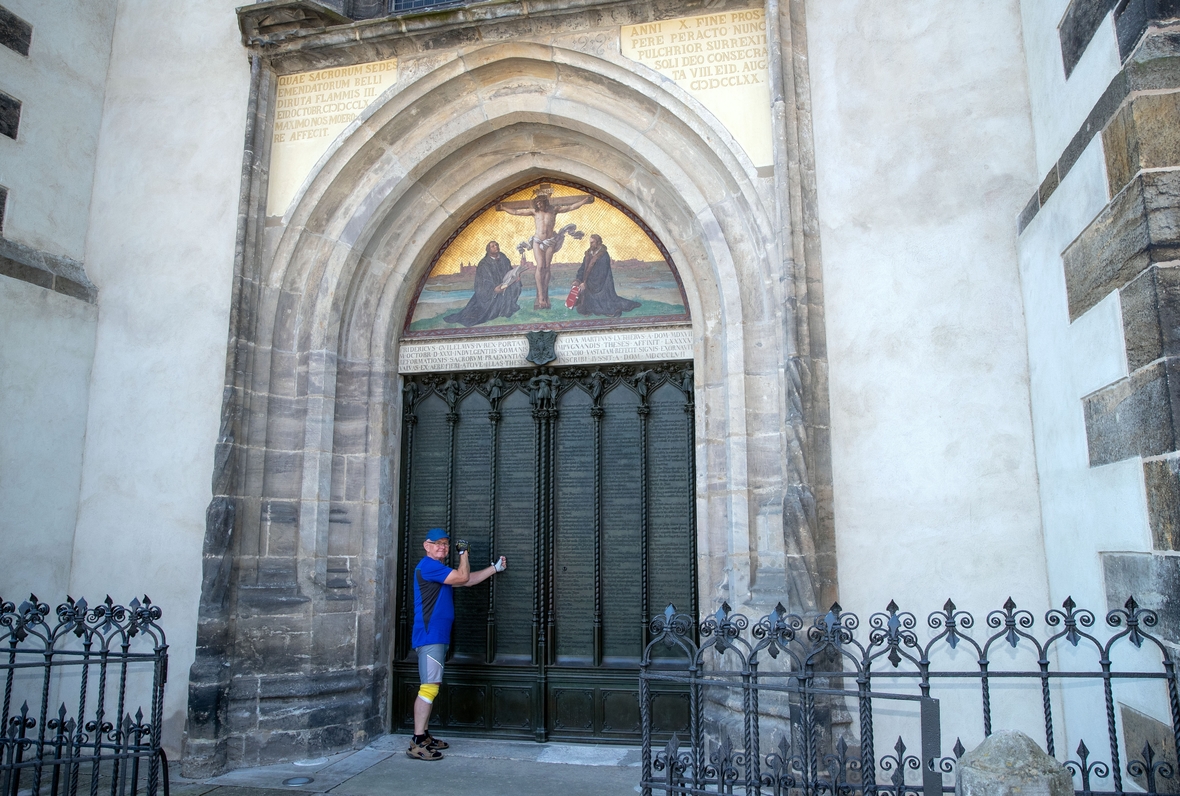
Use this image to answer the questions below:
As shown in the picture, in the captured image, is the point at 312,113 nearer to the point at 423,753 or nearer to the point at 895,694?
the point at 423,753

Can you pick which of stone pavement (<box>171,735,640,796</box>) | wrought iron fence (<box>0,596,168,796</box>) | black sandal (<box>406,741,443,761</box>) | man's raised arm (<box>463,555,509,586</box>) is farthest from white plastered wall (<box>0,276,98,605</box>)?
man's raised arm (<box>463,555,509,586</box>)

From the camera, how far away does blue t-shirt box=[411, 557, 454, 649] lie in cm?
583

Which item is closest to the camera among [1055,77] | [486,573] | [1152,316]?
[1152,316]

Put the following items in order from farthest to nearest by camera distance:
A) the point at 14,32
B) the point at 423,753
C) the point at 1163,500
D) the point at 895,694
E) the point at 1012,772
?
the point at 14,32
the point at 423,753
the point at 1163,500
the point at 895,694
the point at 1012,772

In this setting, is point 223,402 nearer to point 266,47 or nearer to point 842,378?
point 266,47

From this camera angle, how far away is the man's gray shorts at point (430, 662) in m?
5.78

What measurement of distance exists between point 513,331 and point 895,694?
4.08 metres

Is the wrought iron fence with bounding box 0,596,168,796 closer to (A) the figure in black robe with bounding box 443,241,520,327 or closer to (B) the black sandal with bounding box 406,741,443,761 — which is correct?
(B) the black sandal with bounding box 406,741,443,761

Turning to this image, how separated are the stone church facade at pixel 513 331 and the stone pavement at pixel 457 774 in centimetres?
29

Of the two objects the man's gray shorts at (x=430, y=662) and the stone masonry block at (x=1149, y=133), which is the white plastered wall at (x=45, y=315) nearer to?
the man's gray shorts at (x=430, y=662)

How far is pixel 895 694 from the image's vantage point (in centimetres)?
344

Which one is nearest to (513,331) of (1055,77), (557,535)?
(557,535)

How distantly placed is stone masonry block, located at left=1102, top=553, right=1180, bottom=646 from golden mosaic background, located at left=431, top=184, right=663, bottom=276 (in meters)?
3.67

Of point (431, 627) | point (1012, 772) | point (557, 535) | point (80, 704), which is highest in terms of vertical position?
point (557, 535)
